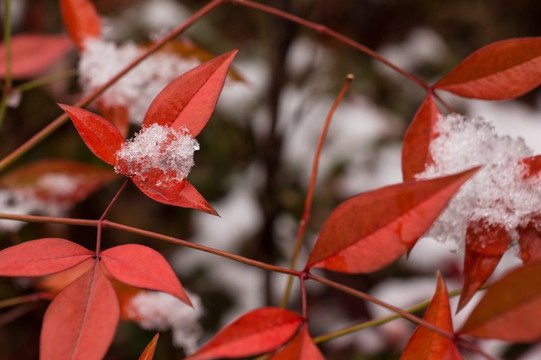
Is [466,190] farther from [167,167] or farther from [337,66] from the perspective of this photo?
[337,66]

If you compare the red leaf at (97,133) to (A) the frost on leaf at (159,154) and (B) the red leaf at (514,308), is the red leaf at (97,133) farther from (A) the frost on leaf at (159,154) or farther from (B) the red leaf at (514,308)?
(B) the red leaf at (514,308)

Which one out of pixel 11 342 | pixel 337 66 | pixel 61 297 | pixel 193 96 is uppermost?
pixel 337 66

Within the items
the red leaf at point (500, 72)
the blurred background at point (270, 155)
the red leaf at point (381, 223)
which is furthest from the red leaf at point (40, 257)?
the blurred background at point (270, 155)

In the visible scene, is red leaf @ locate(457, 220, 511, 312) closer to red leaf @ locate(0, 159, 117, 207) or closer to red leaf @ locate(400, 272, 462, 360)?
red leaf @ locate(400, 272, 462, 360)

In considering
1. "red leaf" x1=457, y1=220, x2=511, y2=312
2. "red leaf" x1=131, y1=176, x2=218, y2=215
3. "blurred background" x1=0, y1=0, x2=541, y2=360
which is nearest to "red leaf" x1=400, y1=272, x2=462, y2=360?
"red leaf" x1=457, y1=220, x2=511, y2=312

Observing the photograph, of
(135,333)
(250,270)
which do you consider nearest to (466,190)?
(135,333)

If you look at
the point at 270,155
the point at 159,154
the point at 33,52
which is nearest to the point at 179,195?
the point at 159,154
